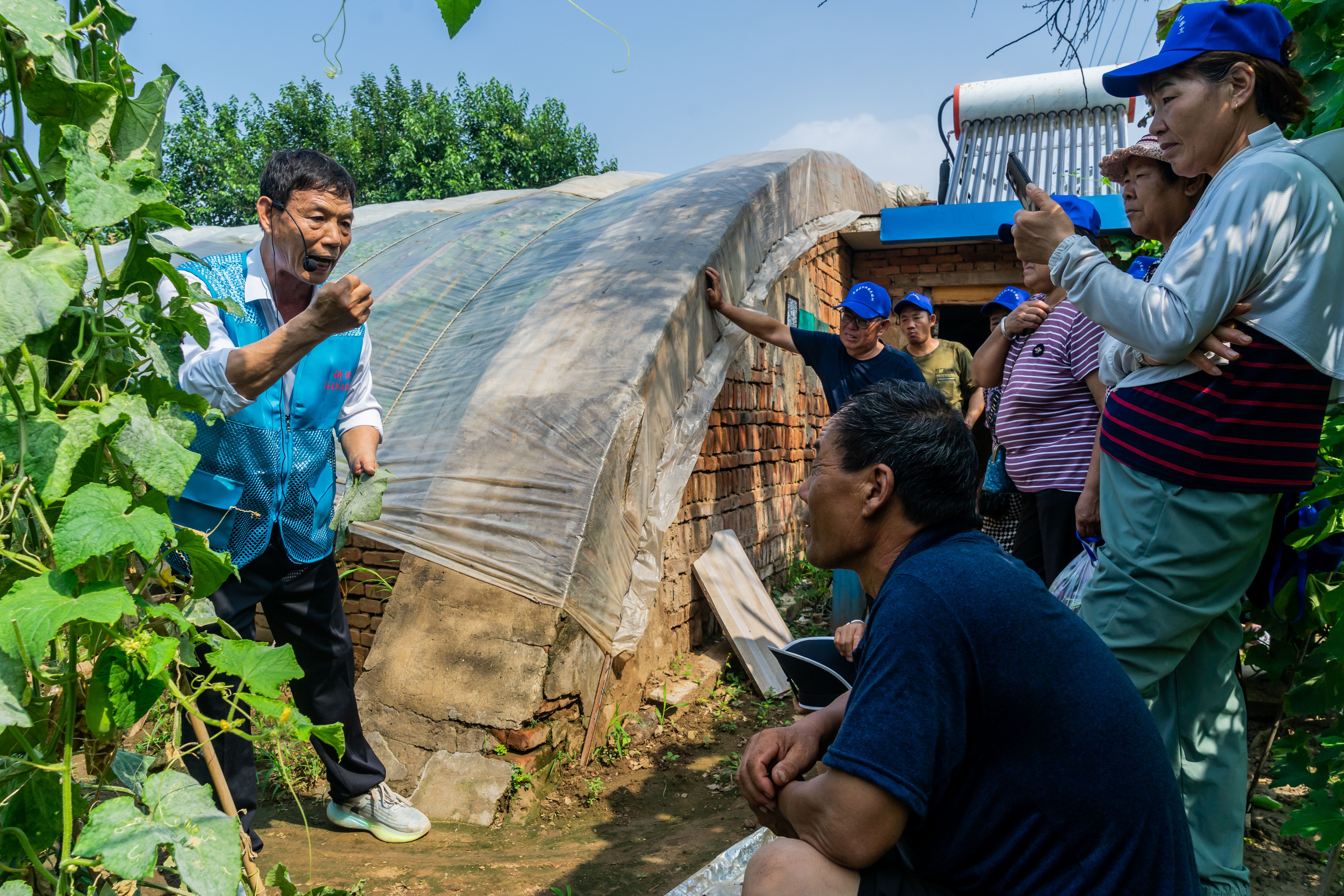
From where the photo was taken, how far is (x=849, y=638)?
90.4 inches

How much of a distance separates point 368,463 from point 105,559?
180cm

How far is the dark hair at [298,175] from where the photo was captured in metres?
2.49

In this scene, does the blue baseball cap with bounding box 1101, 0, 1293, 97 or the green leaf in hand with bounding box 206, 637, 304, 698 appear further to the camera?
the blue baseball cap with bounding box 1101, 0, 1293, 97

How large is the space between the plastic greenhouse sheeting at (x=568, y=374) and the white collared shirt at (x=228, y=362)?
0.78 meters

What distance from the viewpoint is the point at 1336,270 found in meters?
1.80

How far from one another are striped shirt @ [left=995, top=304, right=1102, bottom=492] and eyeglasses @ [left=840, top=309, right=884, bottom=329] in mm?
1202

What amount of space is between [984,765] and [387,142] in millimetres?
21838

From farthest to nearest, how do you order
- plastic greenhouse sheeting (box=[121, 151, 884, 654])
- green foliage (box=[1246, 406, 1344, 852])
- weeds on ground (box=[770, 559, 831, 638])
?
weeds on ground (box=[770, 559, 831, 638]) < plastic greenhouse sheeting (box=[121, 151, 884, 654]) < green foliage (box=[1246, 406, 1344, 852])

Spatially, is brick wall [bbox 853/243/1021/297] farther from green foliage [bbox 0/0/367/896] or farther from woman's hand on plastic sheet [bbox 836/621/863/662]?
green foliage [bbox 0/0/367/896]

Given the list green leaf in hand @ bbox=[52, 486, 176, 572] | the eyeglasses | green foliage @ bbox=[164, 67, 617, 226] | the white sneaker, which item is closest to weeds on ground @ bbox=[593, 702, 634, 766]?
the white sneaker

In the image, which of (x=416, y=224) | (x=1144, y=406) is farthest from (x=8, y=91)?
(x=416, y=224)

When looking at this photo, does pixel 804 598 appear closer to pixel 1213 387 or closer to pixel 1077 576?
pixel 1077 576

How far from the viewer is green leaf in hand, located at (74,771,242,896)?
907 millimetres

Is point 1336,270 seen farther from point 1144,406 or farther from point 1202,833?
point 1202,833
